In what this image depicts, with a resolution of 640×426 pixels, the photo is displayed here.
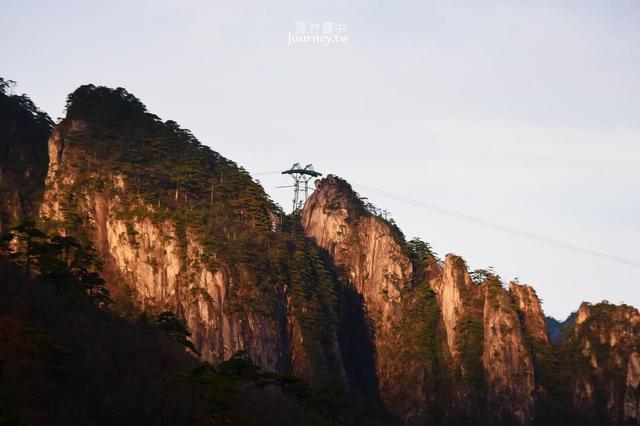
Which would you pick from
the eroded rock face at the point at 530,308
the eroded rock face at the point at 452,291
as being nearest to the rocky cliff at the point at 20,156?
the eroded rock face at the point at 452,291

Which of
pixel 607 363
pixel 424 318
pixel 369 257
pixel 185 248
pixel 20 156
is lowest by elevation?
pixel 607 363

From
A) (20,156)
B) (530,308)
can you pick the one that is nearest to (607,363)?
(530,308)

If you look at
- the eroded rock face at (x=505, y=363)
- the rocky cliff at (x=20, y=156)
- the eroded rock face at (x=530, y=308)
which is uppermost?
the rocky cliff at (x=20, y=156)

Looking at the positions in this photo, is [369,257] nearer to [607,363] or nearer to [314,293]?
[314,293]

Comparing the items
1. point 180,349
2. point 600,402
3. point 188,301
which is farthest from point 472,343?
point 180,349

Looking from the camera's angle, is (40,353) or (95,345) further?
(95,345)

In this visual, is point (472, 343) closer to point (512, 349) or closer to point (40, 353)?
point (512, 349)

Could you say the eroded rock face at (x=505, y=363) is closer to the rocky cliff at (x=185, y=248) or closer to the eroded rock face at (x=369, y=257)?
the eroded rock face at (x=369, y=257)
